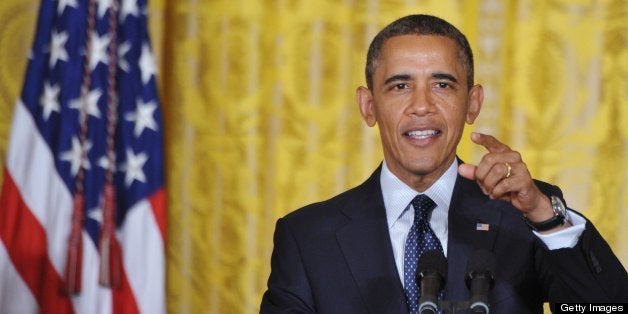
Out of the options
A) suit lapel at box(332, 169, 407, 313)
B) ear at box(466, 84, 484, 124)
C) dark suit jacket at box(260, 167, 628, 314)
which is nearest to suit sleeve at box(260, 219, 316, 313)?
dark suit jacket at box(260, 167, 628, 314)

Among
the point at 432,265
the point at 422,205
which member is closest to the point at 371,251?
the point at 422,205

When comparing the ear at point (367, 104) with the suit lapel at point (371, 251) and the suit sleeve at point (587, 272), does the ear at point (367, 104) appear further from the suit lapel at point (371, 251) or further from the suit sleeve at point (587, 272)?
the suit sleeve at point (587, 272)

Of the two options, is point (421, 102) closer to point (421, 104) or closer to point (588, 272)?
point (421, 104)

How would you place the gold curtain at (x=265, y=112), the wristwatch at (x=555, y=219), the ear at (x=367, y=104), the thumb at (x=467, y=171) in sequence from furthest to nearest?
the gold curtain at (x=265, y=112) → the ear at (x=367, y=104) → the wristwatch at (x=555, y=219) → the thumb at (x=467, y=171)

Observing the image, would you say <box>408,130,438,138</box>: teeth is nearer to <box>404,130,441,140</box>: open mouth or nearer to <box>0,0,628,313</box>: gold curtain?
<box>404,130,441,140</box>: open mouth

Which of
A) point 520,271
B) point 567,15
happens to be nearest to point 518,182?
point 520,271

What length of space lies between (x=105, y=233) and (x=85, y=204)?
15 cm

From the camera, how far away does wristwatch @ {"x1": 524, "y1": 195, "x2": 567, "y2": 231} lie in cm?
217

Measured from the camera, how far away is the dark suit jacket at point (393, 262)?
2.23 metres

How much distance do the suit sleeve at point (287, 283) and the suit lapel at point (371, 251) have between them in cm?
12

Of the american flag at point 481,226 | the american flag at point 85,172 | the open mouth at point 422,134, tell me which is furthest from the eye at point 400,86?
the american flag at point 85,172

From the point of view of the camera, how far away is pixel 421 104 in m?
2.49

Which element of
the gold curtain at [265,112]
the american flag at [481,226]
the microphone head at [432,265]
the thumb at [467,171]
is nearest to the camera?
the microphone head at [432,265]

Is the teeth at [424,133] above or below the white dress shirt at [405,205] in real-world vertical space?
above
